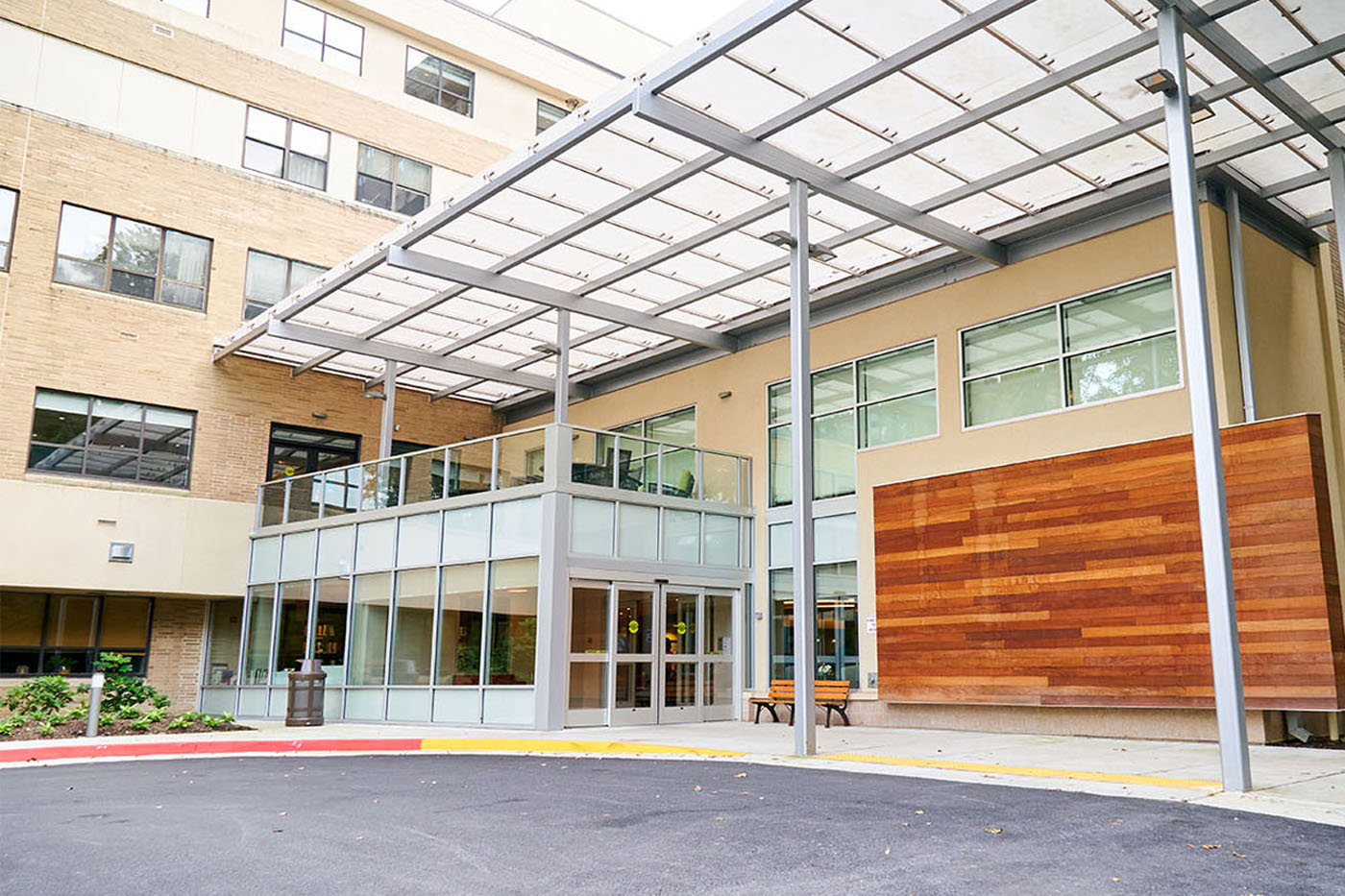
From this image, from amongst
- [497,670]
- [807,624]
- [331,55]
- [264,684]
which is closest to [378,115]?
[331,55]

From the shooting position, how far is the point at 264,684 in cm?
1997

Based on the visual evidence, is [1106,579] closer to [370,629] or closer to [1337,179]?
[1337,179]

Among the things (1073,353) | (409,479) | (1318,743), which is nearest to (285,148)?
(409,479)

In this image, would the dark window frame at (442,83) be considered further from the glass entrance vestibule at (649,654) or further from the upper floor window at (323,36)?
the glass entrance vestibule at (649,654)

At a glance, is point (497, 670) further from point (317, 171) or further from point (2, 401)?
point (317, 171)

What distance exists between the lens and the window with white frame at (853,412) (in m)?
16.3

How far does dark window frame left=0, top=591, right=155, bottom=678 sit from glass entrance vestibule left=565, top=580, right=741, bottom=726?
9620 millimetres

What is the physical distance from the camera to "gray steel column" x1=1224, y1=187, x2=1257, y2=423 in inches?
510

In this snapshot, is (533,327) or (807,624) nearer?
(807,624)

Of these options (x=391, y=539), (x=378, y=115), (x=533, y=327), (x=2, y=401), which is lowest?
(x=391, y=539)

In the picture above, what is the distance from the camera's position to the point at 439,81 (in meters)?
26.1

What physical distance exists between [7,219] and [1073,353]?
59.5 ft

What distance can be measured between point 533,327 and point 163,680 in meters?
9.67

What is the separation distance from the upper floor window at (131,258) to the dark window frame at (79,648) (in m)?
5.67
